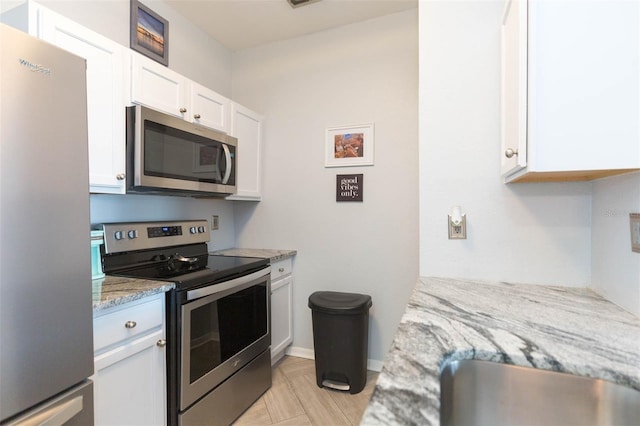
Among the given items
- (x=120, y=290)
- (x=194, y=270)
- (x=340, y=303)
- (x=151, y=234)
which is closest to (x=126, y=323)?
(x=120, y=290)

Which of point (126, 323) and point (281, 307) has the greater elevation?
point (126, 323)

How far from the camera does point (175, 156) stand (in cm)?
181

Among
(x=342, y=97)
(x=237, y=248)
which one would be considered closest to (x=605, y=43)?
(x=342, y=97)

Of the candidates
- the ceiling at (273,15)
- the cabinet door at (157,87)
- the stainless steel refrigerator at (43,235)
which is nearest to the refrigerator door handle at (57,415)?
the stainless steel refrigerator at (43,235)

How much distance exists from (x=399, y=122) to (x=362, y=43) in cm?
70

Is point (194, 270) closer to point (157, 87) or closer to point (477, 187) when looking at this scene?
point (157, 87)

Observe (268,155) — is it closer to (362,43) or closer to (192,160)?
(192,160)

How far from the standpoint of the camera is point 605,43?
0.92m

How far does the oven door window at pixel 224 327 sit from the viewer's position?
156 cm

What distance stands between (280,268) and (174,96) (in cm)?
138

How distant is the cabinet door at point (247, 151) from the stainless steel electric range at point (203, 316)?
511mm

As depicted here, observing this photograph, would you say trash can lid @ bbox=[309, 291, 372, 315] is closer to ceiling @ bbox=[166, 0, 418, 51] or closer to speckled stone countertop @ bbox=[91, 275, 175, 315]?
speckled stone countertop @ bbox=[91, 275, 175, 315]

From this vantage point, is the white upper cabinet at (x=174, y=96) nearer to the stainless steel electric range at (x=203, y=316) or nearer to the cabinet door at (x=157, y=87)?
the cabinet door at (x=157, y=87)

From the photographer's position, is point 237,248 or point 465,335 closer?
point 465,335
